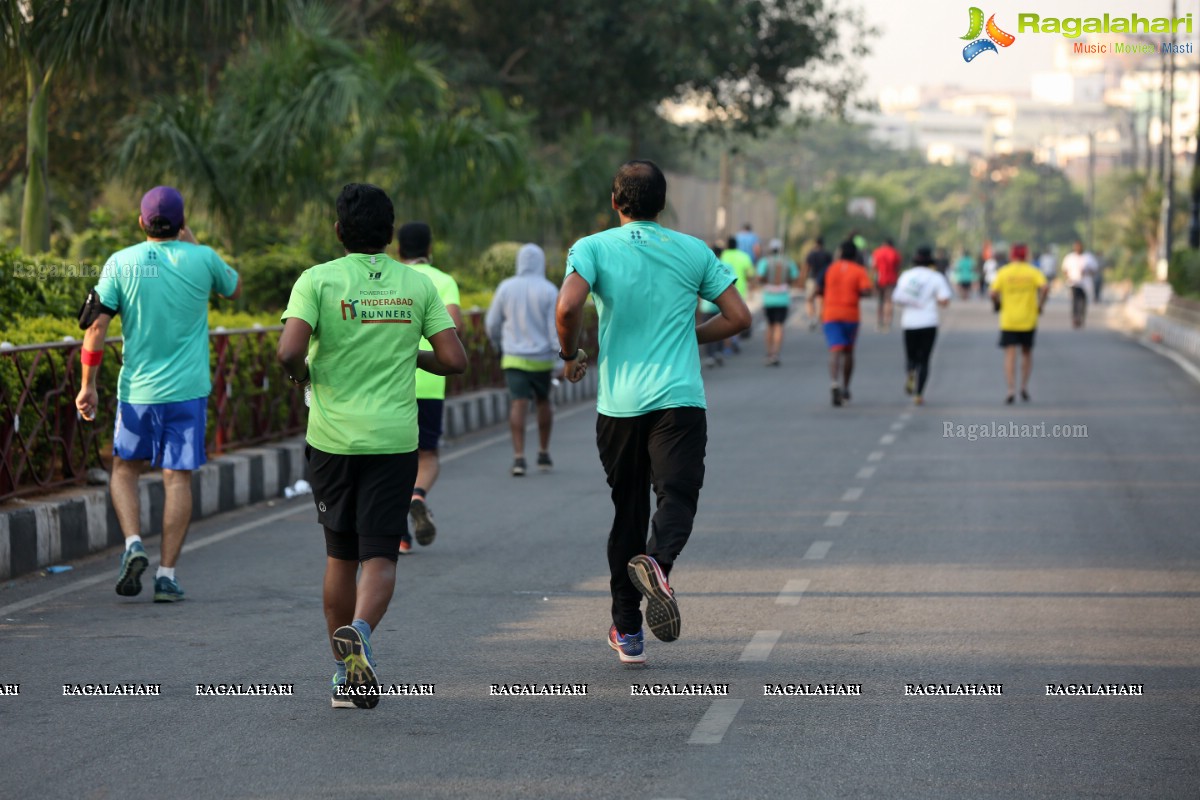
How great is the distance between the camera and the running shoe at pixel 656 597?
251 inches

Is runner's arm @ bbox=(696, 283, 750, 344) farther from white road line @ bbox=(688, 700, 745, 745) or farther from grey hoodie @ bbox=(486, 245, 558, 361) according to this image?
grey hoodie @ bbox=(486, 245, 558, 361)

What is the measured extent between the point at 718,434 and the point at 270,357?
4994mm

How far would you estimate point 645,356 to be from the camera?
6.68 meters

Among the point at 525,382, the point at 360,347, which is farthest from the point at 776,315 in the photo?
the point at 360,347

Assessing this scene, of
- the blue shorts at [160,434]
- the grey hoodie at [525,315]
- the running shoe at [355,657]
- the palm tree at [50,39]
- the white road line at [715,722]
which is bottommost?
the white road line at [715,722]

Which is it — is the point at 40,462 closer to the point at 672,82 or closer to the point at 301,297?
the point at 301,297

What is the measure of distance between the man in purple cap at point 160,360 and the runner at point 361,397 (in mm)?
2331

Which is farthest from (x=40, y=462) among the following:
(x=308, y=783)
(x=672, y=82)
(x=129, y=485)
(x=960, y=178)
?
(x=960, y=178)

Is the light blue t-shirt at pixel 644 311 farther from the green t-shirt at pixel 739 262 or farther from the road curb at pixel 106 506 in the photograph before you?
the green t-shirt at pixel 739 262

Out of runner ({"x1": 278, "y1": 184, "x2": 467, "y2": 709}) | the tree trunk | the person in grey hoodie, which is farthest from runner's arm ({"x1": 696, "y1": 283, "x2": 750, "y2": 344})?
the tree trunk

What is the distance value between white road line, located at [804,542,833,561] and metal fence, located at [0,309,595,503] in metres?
4.44

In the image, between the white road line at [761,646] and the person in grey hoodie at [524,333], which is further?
the person in grey hoodie at [524,333]

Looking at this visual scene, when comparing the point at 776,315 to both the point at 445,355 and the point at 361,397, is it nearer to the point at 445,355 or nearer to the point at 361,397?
the point at 445,355

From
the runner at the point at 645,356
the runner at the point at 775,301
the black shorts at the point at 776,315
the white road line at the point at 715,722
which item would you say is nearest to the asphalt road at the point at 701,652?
the white road line at the point at 715,722
